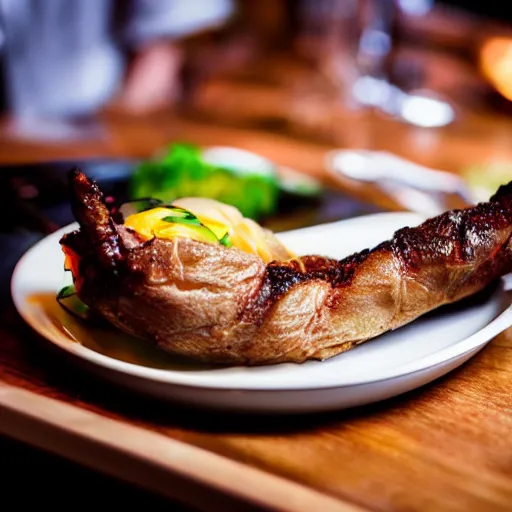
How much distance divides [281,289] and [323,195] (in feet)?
4.39

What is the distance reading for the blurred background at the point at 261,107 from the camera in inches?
104

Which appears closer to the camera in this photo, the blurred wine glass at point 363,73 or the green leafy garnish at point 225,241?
the green leafy garnish at point 225,241

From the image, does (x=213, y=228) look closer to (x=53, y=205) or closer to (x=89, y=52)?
(x=53, y=205)

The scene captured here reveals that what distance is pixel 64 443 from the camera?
A: 3.79 ft

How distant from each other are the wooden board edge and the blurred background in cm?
95

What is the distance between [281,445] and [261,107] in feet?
11.5

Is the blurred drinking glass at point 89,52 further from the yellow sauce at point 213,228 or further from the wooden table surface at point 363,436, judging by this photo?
the wooden table surface at point 363,436

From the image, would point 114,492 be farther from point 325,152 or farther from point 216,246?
point 325,152

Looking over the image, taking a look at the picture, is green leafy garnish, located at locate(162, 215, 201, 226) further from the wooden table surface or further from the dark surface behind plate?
the dark surface behind plate

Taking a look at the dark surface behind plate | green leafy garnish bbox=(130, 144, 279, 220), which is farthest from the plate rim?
green leafy garnish bbox=(130, 144, 279, 220)

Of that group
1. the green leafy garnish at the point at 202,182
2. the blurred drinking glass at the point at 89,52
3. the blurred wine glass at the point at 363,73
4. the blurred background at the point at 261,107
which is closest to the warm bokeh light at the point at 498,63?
the blurred background at the point at 261,107

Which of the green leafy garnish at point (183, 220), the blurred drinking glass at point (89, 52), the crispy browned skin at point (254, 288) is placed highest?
the green leafy garnish at point (183, 220)

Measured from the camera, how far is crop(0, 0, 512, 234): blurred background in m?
2.65

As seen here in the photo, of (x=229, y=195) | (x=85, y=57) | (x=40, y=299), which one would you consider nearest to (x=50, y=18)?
(x=85, y=57)
